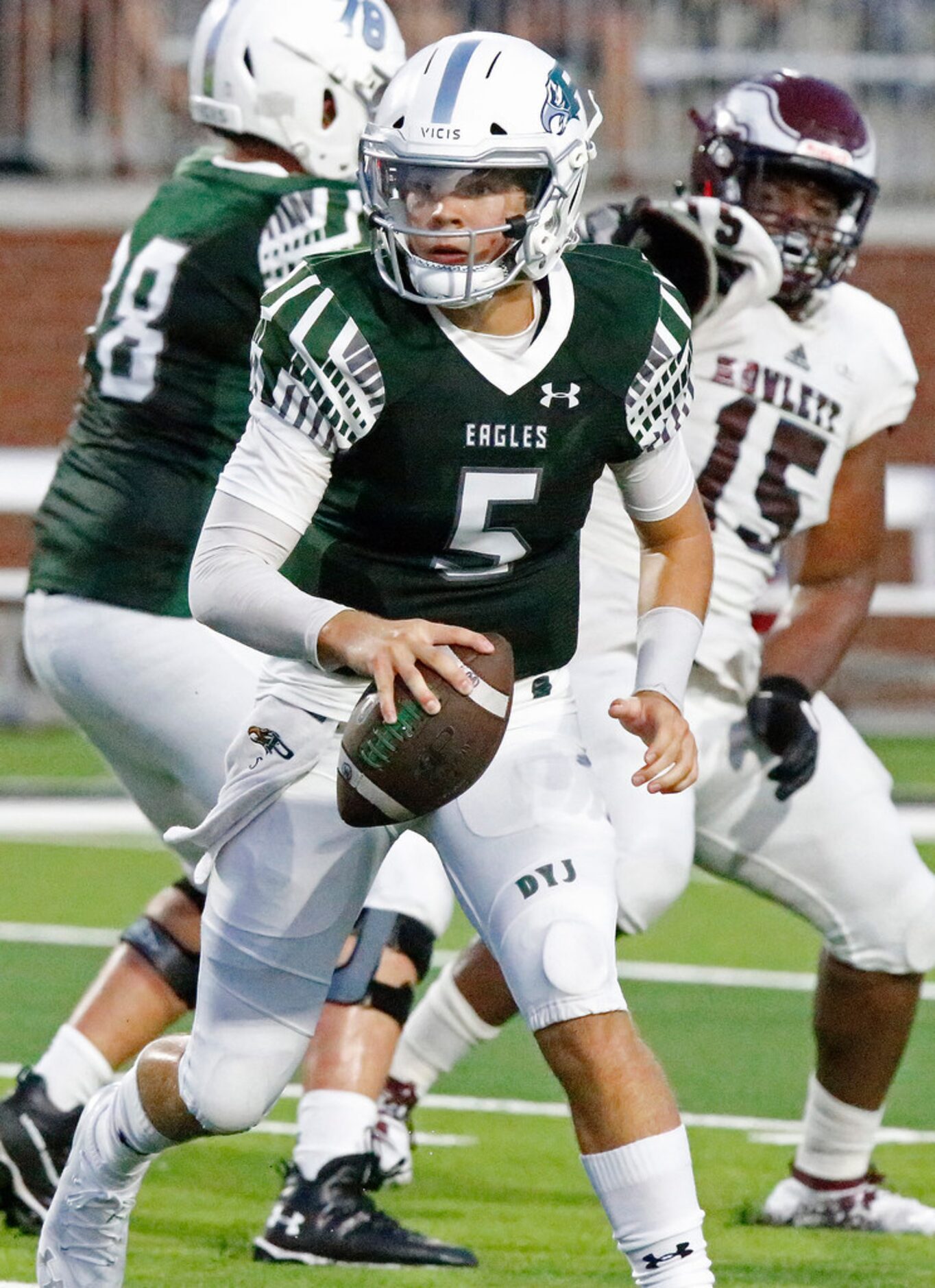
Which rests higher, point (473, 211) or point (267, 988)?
point (473, 211)

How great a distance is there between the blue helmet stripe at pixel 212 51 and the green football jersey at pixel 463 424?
53.0 inches

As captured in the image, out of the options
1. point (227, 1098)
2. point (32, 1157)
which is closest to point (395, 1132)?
point (32, 1157)

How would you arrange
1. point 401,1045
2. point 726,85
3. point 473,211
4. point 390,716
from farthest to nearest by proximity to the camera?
1. point 726,85
2. point 401,1045
3. point 473,211
4. point 390,716

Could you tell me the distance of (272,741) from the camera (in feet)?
10.6

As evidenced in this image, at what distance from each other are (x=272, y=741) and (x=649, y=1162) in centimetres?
80

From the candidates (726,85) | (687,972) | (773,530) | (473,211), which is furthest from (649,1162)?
(726,85)

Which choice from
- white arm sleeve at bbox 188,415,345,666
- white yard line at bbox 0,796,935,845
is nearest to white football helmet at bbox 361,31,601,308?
Result: white arm sleeve at bbox 188,415,345,666

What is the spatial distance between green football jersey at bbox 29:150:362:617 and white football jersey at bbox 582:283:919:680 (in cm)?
74

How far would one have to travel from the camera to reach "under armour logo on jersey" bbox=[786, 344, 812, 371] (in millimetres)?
4297

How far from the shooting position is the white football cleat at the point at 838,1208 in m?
4.08

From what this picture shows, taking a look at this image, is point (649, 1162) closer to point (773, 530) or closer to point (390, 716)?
point (390, 716)

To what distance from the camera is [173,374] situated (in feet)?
13.4

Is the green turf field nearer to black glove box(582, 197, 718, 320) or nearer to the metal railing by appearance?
black glove box(582, 197, 718, 320)

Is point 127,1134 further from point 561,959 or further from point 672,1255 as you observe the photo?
point 672,1255
